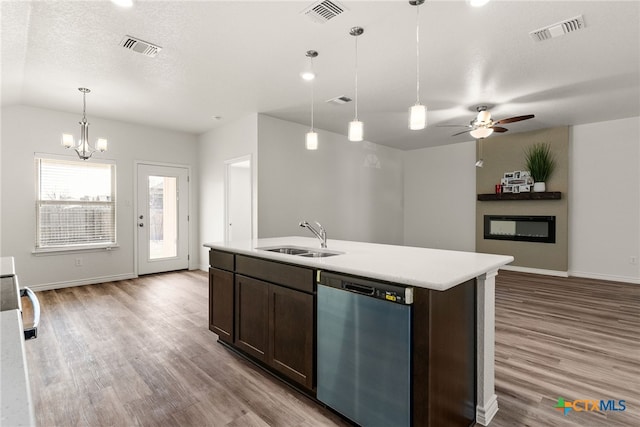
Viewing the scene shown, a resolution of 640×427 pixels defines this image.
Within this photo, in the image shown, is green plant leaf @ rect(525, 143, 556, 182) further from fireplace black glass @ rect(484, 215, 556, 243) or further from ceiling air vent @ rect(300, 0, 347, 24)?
ceiling air vent @ rect(300, 0, 347, 24)

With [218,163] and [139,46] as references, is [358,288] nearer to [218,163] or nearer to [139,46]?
[139,46]

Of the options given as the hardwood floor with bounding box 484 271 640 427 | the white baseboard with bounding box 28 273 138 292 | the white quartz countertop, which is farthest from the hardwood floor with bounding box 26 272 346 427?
the hardwood floor with bounding box 484 271 640 427

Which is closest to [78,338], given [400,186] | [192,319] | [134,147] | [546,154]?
[192,319]

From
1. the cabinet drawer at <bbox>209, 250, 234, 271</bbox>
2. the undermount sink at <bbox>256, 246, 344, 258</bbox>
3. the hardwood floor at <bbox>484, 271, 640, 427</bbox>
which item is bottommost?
the hardwood floor at <bbox>484, 271, 640, 427</bbox>

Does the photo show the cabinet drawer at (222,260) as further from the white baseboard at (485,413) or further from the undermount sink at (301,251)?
the white baseboard at (485,413)

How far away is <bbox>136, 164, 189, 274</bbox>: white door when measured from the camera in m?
5.89

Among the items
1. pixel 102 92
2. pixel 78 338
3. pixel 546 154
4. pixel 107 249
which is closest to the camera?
pixel 78 338

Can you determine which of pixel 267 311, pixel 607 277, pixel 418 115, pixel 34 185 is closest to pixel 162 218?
pixel 34 185

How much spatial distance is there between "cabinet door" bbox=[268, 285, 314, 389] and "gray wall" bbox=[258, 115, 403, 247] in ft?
9.29

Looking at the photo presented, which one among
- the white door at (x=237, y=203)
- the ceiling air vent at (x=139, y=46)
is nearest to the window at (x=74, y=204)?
the white door at (x=237, y=203)

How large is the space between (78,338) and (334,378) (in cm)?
272

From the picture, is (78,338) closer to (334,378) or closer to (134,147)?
(334,378)

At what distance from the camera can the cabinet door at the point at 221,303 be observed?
9.23 ft

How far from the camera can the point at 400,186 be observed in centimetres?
832
